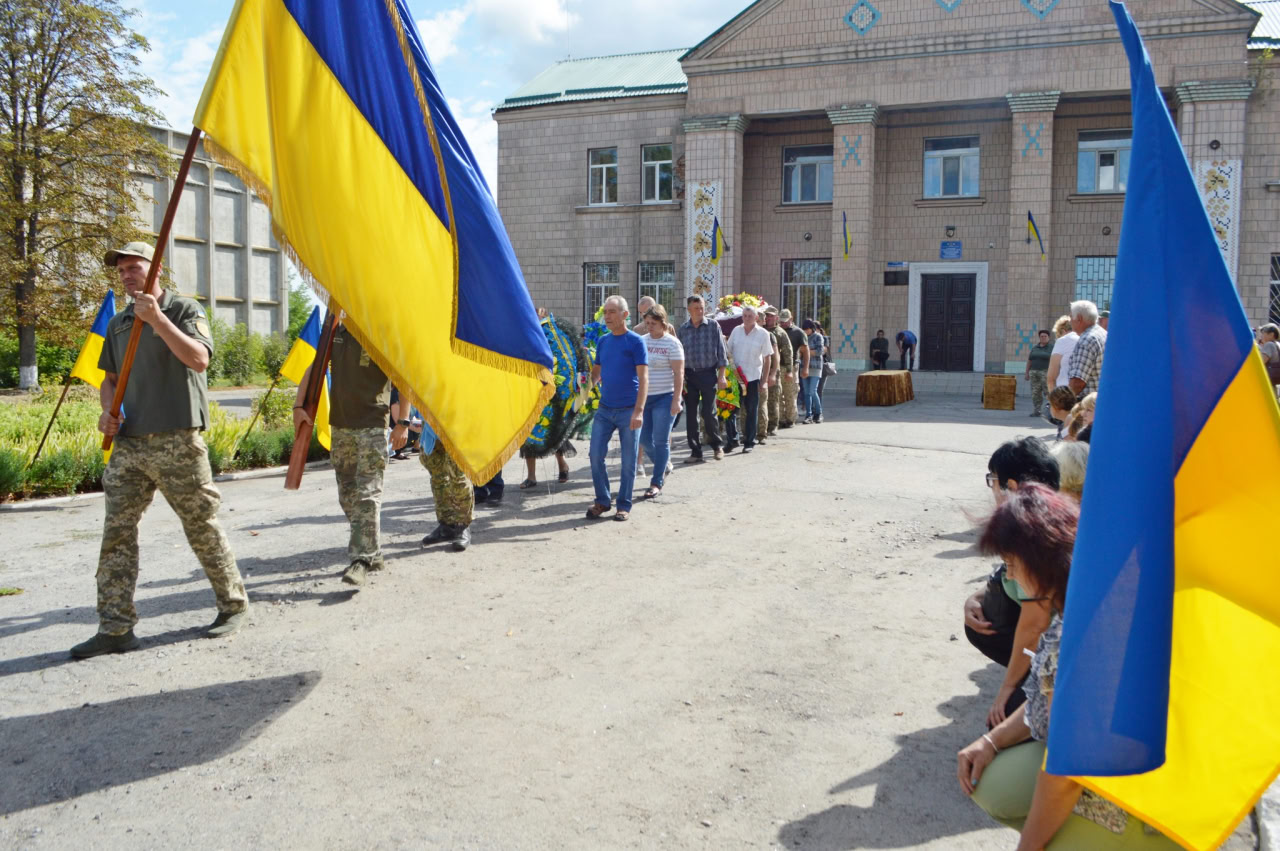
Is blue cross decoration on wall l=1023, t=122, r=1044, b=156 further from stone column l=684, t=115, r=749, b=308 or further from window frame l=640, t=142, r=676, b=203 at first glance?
window frame l=640, t=142, r=676, b=203

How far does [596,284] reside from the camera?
3253cm

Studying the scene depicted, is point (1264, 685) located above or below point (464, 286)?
below

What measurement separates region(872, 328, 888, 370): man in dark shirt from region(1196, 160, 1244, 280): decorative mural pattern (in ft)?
28.5

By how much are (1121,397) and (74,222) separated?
2853 cm

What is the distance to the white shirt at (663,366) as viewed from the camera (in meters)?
9.88

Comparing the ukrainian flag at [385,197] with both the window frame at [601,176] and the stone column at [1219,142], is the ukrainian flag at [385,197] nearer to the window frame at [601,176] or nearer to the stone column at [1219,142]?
the stone column at [1219,142]

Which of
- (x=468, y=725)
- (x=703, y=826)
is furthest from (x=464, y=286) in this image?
(x=703, y=826)

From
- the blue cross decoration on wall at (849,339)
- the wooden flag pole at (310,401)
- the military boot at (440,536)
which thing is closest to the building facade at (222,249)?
the blue cross decoration on wall at (849,339)

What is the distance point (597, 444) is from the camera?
9.02m

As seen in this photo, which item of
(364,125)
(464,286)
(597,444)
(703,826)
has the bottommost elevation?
(703,826)

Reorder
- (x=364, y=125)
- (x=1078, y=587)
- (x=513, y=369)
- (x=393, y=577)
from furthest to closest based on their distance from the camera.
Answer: (x=393, y=577) < (x=513, y=369) < (x=364, y=125) < (x=1078, y=587)

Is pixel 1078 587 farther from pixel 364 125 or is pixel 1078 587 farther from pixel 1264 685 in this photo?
pixel 364 125

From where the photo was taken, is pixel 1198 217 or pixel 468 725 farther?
pixel 468 725

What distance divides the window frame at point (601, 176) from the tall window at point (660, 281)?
2.36 m
